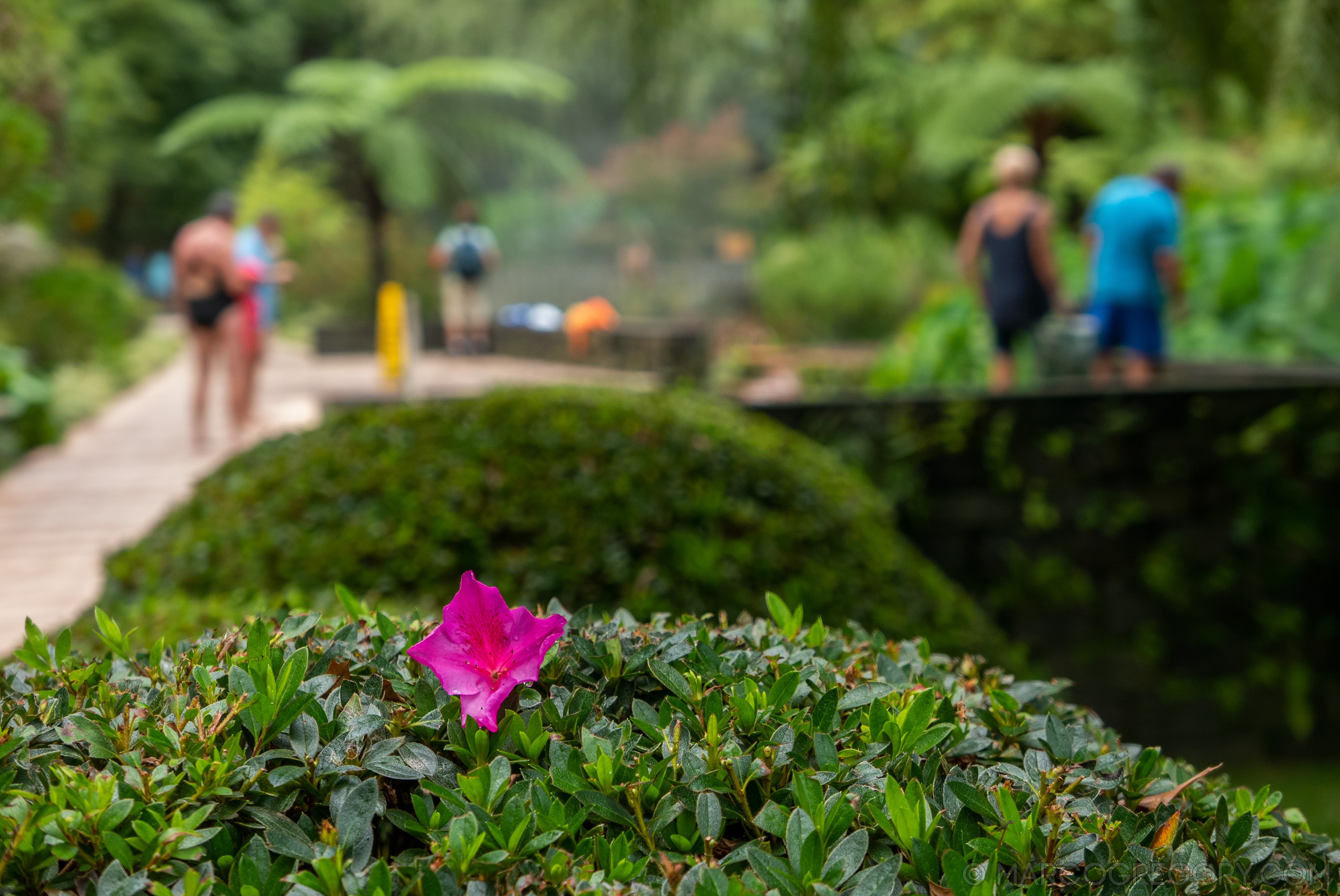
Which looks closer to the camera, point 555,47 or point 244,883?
point 244,883

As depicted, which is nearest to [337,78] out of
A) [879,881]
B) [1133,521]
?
[1133,521]

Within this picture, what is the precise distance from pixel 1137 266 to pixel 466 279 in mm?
10975

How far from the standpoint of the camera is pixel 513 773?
1205 mm

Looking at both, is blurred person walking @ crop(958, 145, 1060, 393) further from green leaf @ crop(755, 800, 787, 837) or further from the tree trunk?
the tree trunk

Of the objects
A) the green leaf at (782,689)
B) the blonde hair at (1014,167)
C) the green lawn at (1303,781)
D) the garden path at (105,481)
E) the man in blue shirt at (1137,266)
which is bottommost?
the green lawn at (1303,781)

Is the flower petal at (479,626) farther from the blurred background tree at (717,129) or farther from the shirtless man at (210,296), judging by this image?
the shirtless man at (210,296)

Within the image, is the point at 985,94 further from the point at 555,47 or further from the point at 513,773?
the point at 513,773

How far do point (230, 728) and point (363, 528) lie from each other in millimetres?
1979

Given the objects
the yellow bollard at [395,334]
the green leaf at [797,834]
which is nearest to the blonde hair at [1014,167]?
the yellow bollard at [395,334]

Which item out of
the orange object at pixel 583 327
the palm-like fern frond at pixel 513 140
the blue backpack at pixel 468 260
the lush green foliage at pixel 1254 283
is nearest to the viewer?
the lush green foliage at pixel 1254 283

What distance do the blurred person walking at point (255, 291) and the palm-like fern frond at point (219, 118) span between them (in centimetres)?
697

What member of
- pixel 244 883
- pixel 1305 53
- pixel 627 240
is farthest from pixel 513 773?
pixel 627 240

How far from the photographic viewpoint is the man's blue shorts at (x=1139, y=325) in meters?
7.11

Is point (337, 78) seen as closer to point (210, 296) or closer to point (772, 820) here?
point (210, 296)
